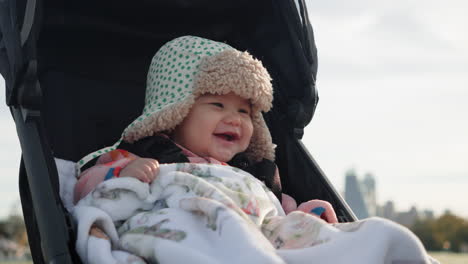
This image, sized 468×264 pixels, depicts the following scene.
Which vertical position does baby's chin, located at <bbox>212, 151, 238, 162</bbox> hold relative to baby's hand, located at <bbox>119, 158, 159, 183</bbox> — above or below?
below

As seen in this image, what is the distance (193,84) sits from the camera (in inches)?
86.5

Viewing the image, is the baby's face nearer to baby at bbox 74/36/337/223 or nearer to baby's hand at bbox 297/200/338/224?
baby at bbox 74/36/337/223

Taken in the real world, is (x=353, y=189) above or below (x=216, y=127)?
below

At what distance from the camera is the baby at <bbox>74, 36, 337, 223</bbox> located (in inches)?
82.9

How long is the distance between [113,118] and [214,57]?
0.49 m

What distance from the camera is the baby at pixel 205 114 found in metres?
2.11

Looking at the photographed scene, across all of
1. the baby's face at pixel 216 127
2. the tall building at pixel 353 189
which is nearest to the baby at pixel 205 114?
the baby's face at pixel 216 127

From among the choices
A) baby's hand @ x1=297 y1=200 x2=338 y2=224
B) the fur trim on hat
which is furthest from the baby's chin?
baby's hand @ x1=297 y1=200 x2=338 y2=224

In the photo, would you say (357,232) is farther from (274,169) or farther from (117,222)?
(274,169)

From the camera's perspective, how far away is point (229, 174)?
187 centimetres

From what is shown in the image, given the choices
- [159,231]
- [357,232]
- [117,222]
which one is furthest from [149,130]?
[357,232]

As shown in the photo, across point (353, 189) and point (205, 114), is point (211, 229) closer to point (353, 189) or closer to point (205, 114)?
point (205, 114)

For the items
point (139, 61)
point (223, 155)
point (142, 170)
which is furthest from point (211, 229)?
point (139, 61)

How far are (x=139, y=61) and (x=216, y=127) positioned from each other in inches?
22.3
